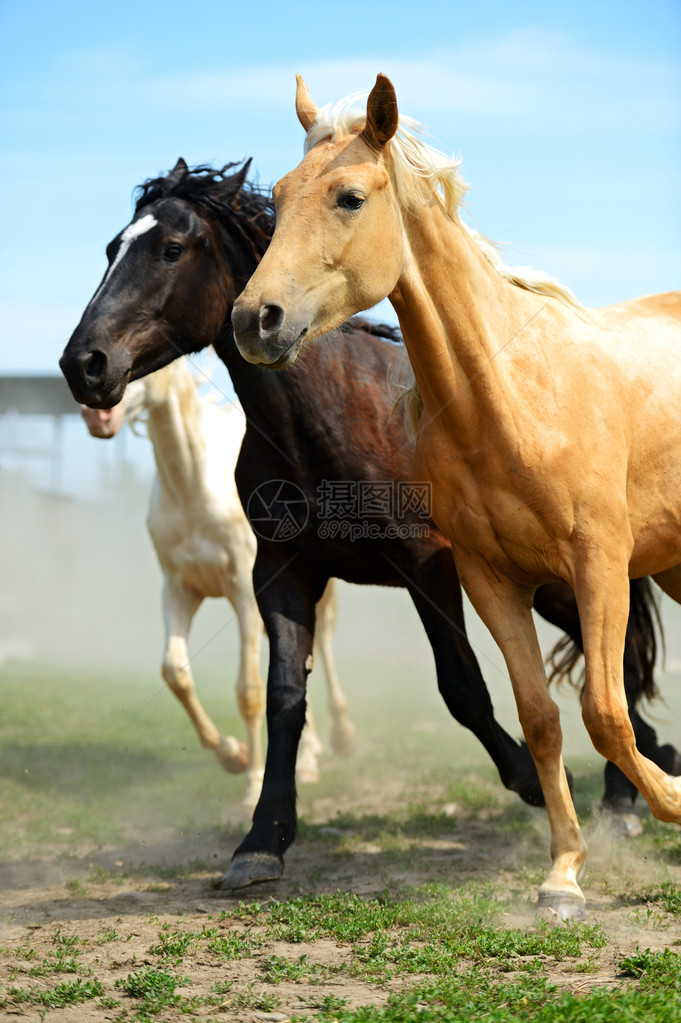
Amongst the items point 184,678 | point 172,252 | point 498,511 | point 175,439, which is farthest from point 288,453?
point 175,439

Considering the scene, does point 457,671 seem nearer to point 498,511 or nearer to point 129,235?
point 498,511

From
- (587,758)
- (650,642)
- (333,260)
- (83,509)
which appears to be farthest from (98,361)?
(83,509)

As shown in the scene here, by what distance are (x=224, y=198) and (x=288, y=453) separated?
1314 millimetres

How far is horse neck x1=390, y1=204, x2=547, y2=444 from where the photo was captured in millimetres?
3719

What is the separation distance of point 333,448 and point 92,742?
5.00 meters

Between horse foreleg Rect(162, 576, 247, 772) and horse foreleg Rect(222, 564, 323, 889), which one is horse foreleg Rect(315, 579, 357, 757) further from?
horse foreleg Rect(222, 564, 323, 889)

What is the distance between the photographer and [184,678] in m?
6.84

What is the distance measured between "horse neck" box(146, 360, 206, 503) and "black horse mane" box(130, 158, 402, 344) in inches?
90.7

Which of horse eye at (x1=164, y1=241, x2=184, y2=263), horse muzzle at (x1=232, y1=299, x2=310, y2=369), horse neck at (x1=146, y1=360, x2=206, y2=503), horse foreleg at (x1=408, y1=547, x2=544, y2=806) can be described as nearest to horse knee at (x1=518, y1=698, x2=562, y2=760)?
horse foreleg at (x1=408, y1=547, x2=544, y2=806)

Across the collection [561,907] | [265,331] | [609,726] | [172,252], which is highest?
[172,252]

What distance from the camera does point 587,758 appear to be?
25.0ft

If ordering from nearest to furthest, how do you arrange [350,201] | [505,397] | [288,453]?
[350,201], [505,397], [288,453]

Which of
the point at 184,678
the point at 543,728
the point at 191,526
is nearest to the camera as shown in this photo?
the point at 543,728

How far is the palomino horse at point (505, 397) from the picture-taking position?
343 cm
